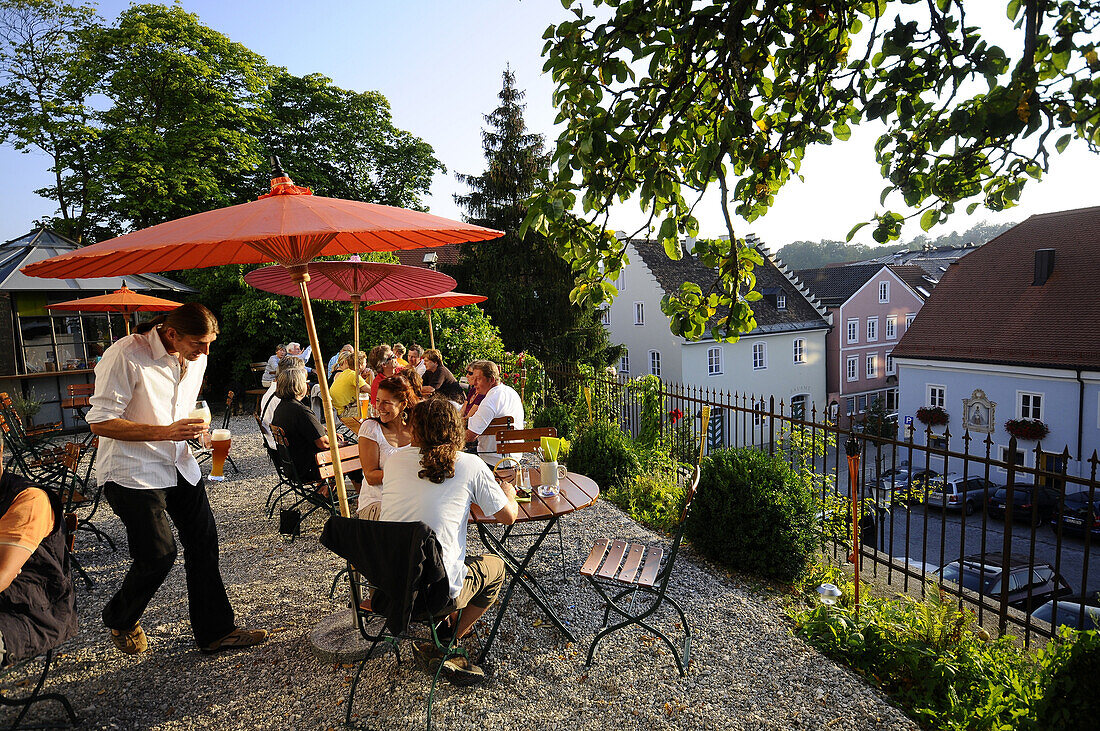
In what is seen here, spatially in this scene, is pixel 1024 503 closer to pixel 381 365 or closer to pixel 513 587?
pixel 381 365

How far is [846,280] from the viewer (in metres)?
35.4

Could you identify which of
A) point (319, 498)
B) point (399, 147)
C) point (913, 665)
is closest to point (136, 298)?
point (319, 498)

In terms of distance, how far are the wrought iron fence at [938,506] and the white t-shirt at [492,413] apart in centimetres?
196

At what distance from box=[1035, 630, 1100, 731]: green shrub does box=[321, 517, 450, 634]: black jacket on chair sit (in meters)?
2.59

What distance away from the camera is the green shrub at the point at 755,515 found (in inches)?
179

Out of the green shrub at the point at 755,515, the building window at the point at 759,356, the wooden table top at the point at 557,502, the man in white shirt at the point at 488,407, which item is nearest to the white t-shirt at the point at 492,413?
the man in white shirt at the point at 488,407

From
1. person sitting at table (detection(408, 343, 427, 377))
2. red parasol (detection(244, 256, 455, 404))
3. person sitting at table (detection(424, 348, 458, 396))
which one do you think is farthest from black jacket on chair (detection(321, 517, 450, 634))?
person sitting at table (detection(408, 343, 427, 377))

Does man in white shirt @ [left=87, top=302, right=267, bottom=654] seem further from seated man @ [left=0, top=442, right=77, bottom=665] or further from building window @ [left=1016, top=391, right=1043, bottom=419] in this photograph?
building window @ [left=1016, top=391, right=1043, bottom=419]

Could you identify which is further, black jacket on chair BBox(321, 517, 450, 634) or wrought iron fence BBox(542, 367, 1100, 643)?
wrought iron fence BBox(542, 367, 1100, 643)

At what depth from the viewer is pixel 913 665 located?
10.9 ft

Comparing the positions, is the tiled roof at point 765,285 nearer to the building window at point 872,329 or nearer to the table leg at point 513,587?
the building window at point 872,329

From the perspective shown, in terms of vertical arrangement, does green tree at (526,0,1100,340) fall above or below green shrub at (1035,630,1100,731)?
above

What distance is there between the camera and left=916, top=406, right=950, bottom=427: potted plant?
77.3 ft

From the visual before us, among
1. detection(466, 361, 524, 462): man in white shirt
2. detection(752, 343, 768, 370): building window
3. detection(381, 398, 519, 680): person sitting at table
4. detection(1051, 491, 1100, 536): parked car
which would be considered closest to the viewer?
detection(381, 398, 519, 680): person sitting at table
